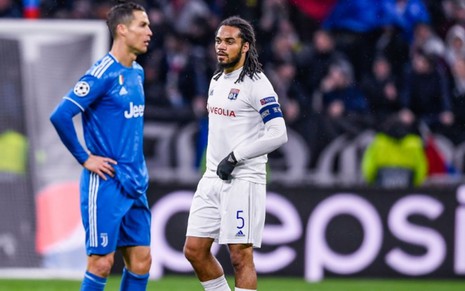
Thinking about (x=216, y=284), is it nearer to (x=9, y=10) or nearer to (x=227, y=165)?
(x=227, y=165)

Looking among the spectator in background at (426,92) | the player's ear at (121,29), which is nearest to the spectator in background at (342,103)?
the spectator in background at (426,92)

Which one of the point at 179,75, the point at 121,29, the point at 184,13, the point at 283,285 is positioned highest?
the point at 121,29

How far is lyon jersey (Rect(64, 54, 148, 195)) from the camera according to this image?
7.57 metres

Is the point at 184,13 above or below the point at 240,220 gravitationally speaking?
above

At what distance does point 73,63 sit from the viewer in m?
12.0

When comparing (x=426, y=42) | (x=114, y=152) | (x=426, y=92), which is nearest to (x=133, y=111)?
(x=114, y=152)

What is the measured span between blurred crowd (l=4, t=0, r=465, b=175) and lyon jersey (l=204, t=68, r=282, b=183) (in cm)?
574

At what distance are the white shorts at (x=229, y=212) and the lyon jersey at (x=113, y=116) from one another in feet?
1.65

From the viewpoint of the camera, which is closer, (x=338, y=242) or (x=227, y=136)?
(x=227, y=136)

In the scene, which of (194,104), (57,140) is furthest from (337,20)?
(57,140)

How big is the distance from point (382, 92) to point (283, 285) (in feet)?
12.9

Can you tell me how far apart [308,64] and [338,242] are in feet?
12.8

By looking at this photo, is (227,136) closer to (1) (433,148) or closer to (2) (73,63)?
(2) (73,63)

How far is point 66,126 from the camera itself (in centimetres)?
756
